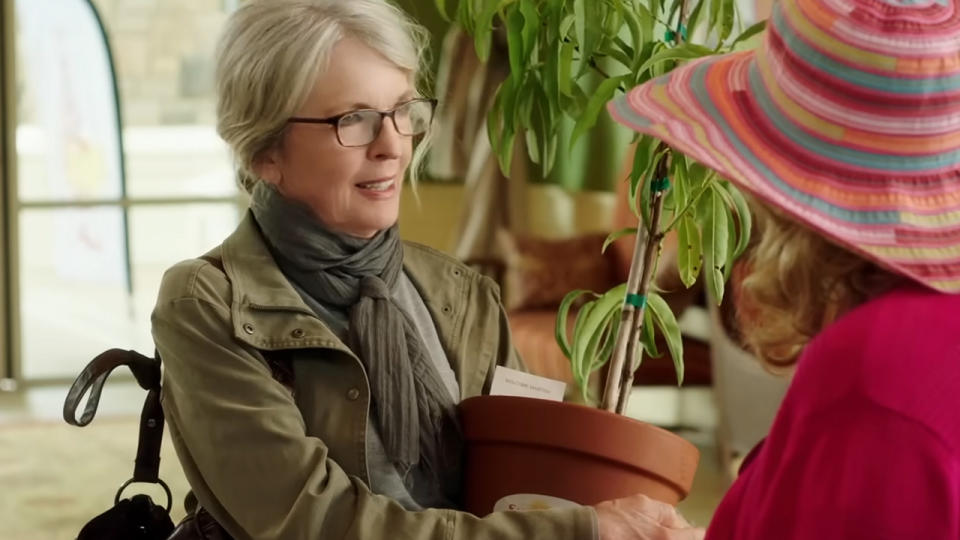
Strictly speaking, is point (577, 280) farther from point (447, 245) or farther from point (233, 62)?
point (233, 62)

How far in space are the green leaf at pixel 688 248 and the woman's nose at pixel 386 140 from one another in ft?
1.27

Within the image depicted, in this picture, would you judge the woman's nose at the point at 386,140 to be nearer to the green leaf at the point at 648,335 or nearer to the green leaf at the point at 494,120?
the green leaf at the point at 494,120

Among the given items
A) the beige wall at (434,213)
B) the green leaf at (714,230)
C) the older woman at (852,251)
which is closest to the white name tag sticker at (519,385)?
the green leaf at (714,230)

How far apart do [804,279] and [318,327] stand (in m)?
0.71

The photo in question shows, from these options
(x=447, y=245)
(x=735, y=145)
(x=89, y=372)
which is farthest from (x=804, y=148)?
(x=447, y=245)

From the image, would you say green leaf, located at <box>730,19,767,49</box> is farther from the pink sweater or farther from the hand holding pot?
the pink sweater

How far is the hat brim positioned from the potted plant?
1.47 feet

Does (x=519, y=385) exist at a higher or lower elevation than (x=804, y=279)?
lower

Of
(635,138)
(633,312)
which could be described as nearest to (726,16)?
(635,138)

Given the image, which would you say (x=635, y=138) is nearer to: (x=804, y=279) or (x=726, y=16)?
(x=726, y=16)

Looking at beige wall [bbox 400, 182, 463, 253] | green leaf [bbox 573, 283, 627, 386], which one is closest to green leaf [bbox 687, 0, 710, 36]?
green leaf [bbox 573, 283, 627, 386]

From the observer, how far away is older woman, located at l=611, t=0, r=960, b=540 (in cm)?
94

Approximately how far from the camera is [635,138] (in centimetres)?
175

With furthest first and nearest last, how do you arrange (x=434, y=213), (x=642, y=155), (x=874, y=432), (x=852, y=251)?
(x=434, y=213), (x=642, y=155), (x=852, y=251), (x=874, y=432)
